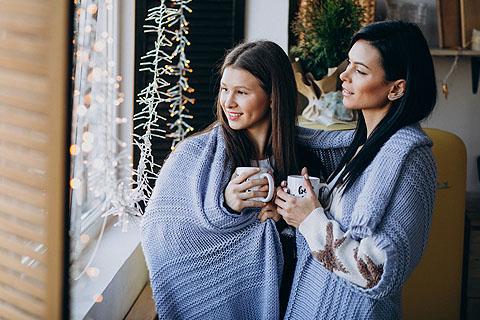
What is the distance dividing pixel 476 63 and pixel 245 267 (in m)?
1.94

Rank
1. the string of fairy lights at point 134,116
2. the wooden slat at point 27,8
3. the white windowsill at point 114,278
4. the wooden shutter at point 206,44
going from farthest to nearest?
the wooden shutter at point 206,44, the string of fairy lights at point 134,116, the white windowsill at point 114,278, the wooden slat at point 27,8

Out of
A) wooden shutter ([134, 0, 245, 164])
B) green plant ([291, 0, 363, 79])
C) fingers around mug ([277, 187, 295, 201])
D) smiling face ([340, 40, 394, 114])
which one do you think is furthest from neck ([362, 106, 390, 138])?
green plant ([291, 0, 363, 79])

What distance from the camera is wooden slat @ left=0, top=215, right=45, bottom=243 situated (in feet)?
0.96

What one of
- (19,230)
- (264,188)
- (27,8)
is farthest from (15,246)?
(264,188)

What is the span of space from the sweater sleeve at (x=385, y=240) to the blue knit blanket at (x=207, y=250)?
164 millimetres

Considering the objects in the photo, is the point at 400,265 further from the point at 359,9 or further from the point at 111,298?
the point at 359,9

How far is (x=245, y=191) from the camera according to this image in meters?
1.31

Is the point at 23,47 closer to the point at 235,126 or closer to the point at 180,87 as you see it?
the point at 235,126

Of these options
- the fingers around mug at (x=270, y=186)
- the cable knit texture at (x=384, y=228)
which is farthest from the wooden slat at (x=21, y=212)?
the fingers around mug at (x=270, y=186)

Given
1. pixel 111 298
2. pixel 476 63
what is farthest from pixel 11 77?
pixel 476 63

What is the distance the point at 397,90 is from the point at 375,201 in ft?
0.85

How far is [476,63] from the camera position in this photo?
2846mm

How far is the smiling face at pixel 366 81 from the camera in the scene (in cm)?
127

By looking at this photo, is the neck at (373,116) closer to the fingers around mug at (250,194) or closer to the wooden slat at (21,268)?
the fingers around mug at (250,194)
